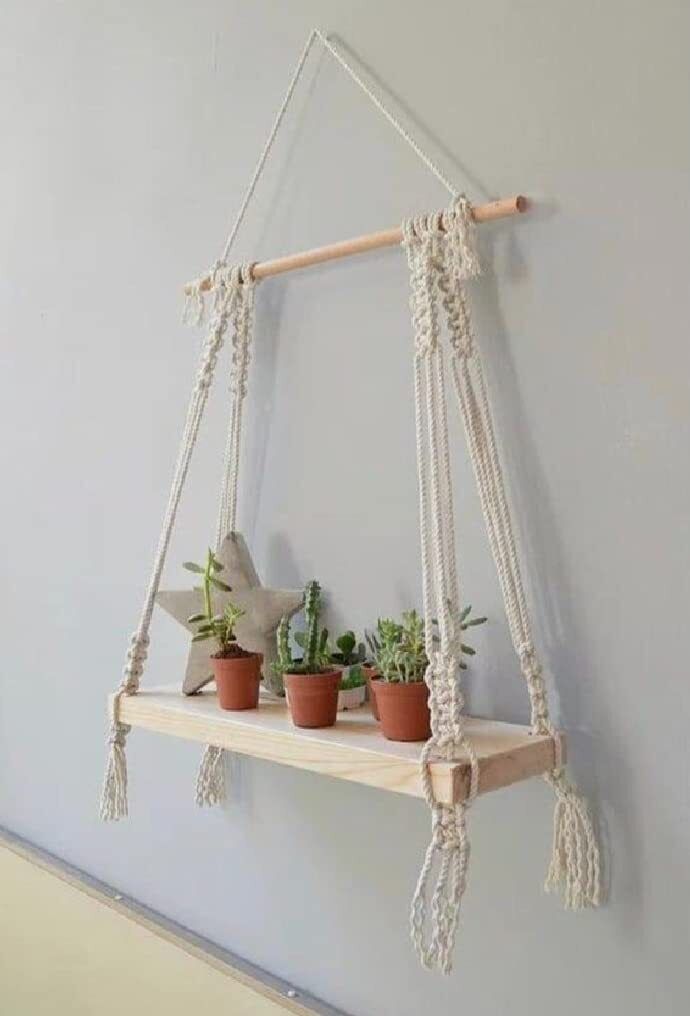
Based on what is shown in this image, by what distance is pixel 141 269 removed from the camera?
4.05 ft

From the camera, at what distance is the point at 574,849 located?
784mm

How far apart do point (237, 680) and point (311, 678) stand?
0.10 m

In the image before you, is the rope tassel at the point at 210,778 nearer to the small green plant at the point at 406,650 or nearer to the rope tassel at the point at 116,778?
the rope tassel at the point at 116,778

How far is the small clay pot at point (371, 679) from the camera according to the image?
2.72ft

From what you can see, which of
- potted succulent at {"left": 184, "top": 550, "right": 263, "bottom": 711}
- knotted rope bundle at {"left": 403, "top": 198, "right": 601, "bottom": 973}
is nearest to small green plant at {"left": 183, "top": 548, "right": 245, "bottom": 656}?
potted succulent at {"left": 184, "top": 550, "right": 263, "bottom": 711}

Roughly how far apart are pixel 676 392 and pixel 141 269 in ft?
2.41

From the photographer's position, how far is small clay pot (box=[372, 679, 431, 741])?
777 mm

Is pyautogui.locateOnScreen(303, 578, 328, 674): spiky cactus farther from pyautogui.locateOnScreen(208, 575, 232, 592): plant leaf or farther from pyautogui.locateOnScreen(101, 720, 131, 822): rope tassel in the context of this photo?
pyautogui.locateOnScreen(101, 720, 131, 822): rope tassel

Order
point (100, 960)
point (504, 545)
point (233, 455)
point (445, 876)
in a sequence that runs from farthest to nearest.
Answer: point (100, 960) → point (233, 455) → point (504, 545) → point (445, 876)

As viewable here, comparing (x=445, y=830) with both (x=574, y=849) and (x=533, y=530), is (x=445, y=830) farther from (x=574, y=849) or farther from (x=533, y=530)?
(x=533, y=530)

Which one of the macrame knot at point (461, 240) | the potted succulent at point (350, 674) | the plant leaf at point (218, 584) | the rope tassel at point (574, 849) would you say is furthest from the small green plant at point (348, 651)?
the macrame knot at point (461, 240)

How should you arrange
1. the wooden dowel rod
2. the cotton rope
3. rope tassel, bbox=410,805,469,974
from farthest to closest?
the cotton rope
the wooden dowel rod
rope tassel, bbox=410,805,469,974

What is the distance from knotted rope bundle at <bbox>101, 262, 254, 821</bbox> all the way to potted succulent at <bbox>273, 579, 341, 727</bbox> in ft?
0.49

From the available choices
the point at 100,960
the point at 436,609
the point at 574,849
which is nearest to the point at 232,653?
the point at 436,609
